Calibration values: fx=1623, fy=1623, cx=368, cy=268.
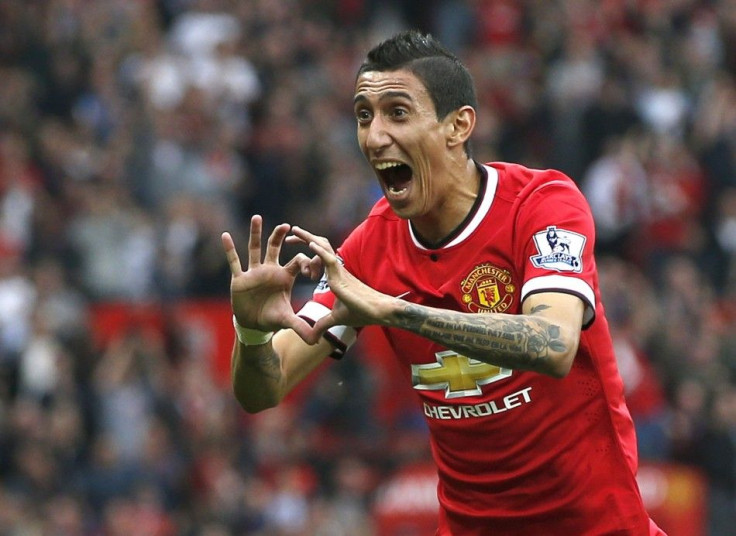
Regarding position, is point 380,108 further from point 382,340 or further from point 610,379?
point 382,340

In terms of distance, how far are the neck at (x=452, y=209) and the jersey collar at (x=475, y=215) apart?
16 mm

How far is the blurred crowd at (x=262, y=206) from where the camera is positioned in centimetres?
1259

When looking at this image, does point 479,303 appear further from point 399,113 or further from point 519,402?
point 399,113

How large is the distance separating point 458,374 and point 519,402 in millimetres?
235

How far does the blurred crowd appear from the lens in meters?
12.6

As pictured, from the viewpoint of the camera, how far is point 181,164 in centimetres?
1546

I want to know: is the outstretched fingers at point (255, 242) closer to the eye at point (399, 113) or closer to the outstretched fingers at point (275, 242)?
the outstretched fingers at point (275, 242)

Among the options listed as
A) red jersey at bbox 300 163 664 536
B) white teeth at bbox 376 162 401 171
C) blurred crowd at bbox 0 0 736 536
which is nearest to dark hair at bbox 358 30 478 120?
white teeth at bbox 376 162 401 171

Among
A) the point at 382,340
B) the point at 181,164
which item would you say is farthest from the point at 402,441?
the point at 181,164

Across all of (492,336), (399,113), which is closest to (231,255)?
(399,113)

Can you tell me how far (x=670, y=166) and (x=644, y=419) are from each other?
122 inches

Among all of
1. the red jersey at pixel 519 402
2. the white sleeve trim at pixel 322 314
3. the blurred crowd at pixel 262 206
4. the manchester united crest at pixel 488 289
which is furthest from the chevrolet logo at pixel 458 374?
the blurred crowd at pixel 262 206

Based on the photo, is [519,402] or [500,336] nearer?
[500,336]

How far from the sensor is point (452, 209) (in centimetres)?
585
